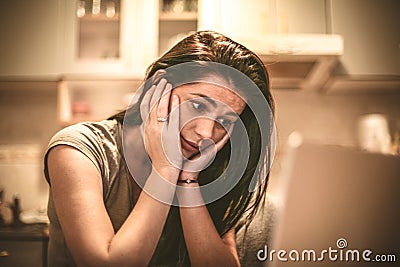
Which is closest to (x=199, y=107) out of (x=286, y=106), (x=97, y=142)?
(x=97, y=142)

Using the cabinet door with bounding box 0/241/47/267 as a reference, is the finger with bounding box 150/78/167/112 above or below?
above

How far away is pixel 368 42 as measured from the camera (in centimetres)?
144

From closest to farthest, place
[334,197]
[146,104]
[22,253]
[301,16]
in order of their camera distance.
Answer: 1. [334,197]
2. [146,104]
3. [22,253]
4. [301,16]

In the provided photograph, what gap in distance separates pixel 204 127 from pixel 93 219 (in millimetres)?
289

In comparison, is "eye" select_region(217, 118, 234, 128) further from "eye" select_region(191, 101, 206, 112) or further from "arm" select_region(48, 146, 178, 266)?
"arm" select_region(48, 146, 178, 266)

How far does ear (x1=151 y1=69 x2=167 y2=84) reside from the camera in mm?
1084

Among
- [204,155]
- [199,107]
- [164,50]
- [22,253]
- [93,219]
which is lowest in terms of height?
[22,253]

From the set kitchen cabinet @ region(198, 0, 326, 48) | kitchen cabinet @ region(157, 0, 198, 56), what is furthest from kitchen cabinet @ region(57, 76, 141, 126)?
kitchen cabinet @ region(198, 0, 326, 48)

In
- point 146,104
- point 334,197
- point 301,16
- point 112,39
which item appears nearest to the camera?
point 334,197

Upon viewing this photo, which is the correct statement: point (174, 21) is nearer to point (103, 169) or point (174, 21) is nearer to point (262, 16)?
point (262, 16)

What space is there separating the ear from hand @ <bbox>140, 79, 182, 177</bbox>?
47mm

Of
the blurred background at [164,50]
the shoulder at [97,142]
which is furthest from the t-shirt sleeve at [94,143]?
the blurred background at [164,50]

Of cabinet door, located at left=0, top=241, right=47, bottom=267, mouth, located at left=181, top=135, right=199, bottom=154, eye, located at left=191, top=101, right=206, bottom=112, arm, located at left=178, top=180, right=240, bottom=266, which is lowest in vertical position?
cabinet door, located at left=0, top=241, right=47, bottom=267

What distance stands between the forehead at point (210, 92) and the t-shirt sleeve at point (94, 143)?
0.17 meters
